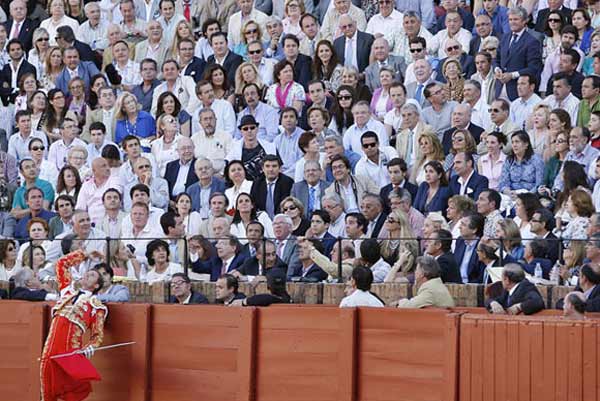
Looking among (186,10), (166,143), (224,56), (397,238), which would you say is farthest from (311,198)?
(186,10)

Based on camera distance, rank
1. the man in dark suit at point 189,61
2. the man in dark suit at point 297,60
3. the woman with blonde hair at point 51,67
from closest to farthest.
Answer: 1. the man in dark suit at point 297,60
2. the man in dark suit at point 189,61
3. the woman with blonde hair at point 51,67

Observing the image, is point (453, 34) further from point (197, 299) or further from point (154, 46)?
point (197, 299)

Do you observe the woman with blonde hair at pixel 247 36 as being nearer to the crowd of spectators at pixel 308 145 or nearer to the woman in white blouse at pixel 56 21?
the crowd of spectators at pixel 308 145

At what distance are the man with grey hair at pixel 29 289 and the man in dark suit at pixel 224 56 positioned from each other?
163 inches

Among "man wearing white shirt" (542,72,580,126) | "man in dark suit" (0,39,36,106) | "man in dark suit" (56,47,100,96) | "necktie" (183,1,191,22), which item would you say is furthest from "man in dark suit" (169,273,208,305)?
"man in dark suit" (0,39,36,106)

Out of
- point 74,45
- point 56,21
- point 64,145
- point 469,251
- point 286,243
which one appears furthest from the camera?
point 56,21

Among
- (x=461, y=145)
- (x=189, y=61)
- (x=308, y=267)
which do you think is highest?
(x=189, y=61)

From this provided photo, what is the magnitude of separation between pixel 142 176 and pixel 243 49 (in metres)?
2.47

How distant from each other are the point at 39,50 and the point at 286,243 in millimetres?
7318

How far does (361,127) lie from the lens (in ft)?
55.6

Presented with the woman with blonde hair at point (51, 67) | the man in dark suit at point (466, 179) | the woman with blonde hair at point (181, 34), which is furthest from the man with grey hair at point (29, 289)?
the woman with blonde hair at point (51, 67)

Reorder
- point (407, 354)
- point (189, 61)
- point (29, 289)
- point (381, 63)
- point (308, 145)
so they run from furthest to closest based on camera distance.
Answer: point (189, 61) → point (381, 63) → point (308, 145) → point (29, 289) → point (407, 354)

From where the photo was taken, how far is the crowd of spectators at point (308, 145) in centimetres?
1409

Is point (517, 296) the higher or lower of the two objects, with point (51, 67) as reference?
lower
